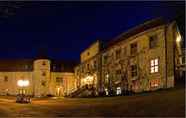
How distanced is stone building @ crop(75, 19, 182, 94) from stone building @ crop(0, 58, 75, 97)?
27465 mm

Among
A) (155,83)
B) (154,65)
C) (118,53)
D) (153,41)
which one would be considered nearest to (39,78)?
(118,53)

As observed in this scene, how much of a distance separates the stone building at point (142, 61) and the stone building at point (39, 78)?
90.1 ft

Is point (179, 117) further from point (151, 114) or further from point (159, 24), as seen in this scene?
point (159, 24)

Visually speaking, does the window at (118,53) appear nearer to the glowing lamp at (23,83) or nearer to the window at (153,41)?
the window at (153,41)

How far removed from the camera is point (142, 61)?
151ft

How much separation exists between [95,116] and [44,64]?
6042 cm

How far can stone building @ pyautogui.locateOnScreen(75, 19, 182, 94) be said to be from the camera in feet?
137

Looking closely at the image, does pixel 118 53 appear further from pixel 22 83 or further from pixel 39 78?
pixel 22 83

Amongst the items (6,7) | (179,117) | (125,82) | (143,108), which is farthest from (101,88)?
(6,7)

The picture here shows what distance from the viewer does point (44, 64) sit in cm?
8744

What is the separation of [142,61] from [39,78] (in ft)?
146

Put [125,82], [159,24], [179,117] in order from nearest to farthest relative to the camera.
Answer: [179,117] < [159,24] < [125,82]

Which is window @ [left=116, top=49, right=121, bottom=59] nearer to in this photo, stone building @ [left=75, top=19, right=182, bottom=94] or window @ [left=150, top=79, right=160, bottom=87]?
stone building @ [left=75, top=19, right=182, bottom=94]

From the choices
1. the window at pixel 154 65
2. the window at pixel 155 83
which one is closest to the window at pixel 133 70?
the window at pixel 154 65
